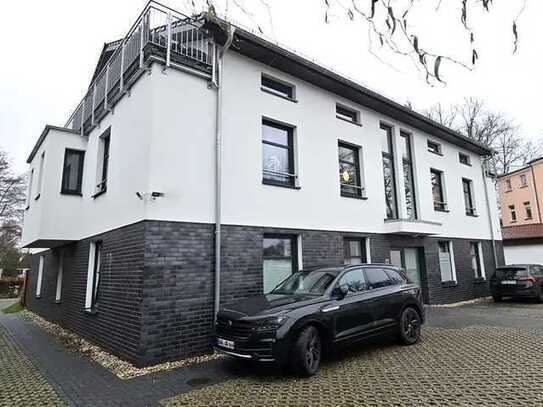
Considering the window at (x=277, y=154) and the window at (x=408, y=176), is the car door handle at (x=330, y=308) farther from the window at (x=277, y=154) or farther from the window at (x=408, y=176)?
the window at (x=408, y=176)

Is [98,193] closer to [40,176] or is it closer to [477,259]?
[40,176]

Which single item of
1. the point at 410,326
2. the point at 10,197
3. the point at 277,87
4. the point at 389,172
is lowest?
the point at 410,326

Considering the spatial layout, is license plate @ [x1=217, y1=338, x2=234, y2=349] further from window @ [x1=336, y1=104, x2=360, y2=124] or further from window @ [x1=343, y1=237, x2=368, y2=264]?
window @ [x1=336, y1=104, x2=360, y2=124]

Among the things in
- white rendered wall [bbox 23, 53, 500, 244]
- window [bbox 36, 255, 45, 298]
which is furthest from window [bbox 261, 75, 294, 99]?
window [bbox 36, 255, 45, 298]

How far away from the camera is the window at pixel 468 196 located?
16.6 meters

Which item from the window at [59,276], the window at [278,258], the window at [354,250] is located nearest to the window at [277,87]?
the window at [278,258]

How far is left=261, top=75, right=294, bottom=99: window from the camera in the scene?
968cm

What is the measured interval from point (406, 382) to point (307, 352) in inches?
56.4

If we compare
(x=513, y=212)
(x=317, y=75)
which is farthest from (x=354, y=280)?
(x=513, y=212)

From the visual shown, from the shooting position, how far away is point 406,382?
17.1 feet

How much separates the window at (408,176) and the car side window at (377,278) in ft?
20.6

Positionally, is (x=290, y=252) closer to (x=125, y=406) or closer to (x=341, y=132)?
(x=341, y=132)

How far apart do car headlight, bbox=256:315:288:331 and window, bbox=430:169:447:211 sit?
11.1 metres

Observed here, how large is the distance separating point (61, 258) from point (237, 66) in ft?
28.7
